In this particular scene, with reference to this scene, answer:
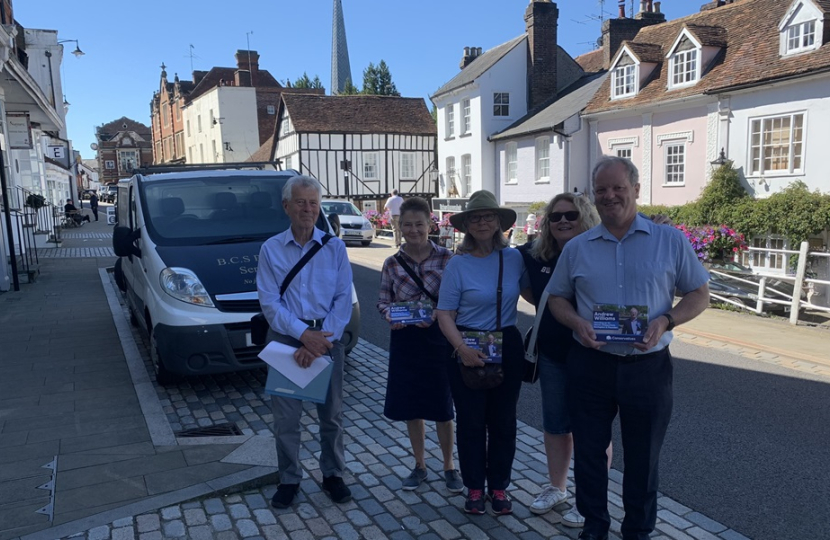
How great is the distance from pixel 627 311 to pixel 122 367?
5.93 meters

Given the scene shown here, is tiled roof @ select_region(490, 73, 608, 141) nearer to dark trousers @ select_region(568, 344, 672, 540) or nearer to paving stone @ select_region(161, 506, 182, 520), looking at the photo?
dark trousers @ select_region(568, 344, 672, 540)

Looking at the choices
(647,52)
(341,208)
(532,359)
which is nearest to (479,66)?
(647,52)

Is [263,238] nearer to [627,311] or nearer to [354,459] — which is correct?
[354,459]

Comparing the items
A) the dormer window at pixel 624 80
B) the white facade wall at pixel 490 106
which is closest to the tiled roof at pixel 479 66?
the white facade wall at pixel 490 106

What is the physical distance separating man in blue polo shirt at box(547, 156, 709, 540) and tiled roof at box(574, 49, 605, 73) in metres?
30.8

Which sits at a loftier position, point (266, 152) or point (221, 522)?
point (266, 152)

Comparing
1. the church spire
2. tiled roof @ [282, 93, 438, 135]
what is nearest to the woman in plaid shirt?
tiled roof @ [282, 93, 438, 135]

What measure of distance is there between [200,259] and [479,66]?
93.9 ft

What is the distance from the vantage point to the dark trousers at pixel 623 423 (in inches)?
119

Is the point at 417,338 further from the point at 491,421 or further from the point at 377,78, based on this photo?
the point at 377,78

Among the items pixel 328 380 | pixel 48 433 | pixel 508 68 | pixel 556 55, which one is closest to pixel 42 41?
pixel 508 68

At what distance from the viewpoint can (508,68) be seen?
101ft

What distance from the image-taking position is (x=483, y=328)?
3535 millimetres

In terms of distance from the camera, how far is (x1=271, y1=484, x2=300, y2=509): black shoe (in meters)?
3.87
